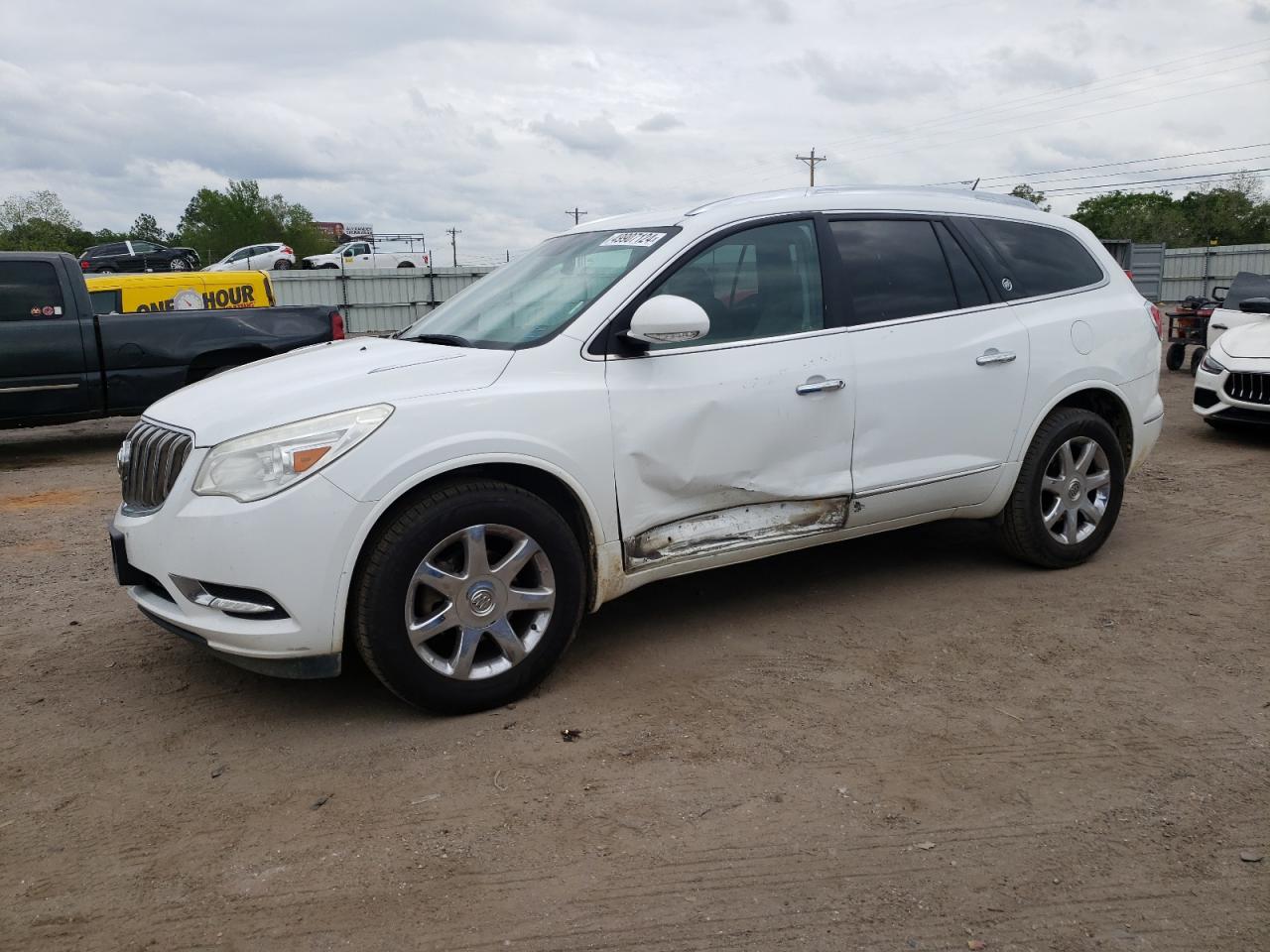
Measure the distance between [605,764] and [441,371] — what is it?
1466mm

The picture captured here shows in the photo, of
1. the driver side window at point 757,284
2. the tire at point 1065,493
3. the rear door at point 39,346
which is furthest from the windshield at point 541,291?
the rear door at point 39,346

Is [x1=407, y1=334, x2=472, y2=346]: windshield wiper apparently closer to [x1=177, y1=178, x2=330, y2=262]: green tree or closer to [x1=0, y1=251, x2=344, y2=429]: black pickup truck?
[x1=0, y1=251, x2=344, y2=429]: black pickup truck

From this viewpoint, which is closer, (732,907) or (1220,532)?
(732,907)

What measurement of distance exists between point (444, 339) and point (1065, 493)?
3.02 m

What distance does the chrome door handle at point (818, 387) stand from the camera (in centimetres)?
423

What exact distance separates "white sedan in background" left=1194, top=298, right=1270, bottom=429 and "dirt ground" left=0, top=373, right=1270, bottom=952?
4.31 metres

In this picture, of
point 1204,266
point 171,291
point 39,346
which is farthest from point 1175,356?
point 1204,266

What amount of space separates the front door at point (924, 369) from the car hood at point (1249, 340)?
519 centimetres

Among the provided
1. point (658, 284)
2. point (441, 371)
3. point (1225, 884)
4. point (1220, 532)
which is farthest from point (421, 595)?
point (1220, 532)

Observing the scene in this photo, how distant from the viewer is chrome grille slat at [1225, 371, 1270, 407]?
340 inches

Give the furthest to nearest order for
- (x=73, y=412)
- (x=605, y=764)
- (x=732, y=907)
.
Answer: (x=73, y=412)
(x=605, y=764)
(x=732, y=907)

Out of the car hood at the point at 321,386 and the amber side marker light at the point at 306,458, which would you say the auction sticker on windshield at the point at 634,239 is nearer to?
the car hood at the point at 321,386

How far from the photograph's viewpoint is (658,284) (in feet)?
13.4

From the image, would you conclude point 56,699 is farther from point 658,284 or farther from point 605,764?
point 658,284
